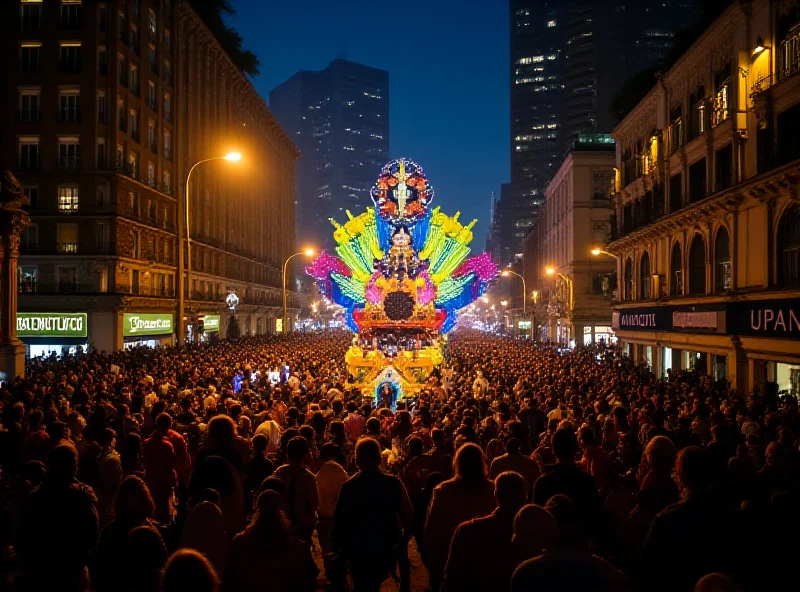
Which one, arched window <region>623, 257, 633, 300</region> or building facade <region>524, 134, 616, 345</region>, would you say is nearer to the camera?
arched window <region>623, 257, 633, 300</region>

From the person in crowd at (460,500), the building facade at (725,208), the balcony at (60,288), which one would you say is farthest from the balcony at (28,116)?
the person in crowd at (460,500)

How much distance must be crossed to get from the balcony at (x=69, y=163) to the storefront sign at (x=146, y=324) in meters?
8.98

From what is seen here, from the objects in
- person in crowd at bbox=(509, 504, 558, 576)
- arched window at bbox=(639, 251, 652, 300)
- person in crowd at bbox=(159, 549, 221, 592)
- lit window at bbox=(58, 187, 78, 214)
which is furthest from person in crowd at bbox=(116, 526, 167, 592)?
lit window at bbox=(58, 187, 78, 214)

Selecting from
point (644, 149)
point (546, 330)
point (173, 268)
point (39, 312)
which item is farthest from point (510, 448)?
point (546, 330)

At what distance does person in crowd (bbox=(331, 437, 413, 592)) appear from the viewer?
577 cm

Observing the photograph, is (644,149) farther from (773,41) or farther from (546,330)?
(546,330)

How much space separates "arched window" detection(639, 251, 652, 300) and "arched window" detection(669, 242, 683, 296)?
4.41 m

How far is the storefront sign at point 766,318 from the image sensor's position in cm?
1975

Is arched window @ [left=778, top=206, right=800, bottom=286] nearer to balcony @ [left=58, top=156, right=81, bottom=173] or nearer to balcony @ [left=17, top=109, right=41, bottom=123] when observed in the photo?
balcony @ [left=58, top=156, right=81, bottom=173]

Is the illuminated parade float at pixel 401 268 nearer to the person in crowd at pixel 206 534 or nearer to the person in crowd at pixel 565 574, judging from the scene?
the person in crowd at pixel 206 534

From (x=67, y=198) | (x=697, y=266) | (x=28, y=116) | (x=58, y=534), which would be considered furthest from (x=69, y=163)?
(x=58, y=534)

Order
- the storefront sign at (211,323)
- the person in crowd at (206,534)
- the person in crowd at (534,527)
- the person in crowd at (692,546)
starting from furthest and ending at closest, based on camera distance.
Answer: the storefront sign at (211,323), the person in crowd at (206,534), the person in crowd at (534,527), the person in crowd at (692,546)

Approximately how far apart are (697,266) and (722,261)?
10.2 ft

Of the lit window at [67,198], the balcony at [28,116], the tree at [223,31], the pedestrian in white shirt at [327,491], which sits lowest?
the pedestrian in white shirt at [327,491]
